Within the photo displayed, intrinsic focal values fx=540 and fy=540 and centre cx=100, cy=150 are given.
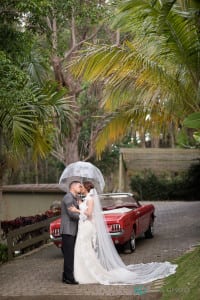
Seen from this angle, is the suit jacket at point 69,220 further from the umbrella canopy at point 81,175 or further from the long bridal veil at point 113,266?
the umbrella canopy at point 81,175

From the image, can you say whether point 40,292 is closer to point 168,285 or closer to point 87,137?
point 168,285

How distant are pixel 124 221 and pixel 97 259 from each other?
2.73 metres

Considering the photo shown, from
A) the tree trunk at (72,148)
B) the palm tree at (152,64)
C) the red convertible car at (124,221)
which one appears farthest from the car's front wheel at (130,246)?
the tree trunk at (72,148)

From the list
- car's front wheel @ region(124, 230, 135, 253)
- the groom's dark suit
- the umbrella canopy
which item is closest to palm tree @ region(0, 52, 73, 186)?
the umbrella canopy

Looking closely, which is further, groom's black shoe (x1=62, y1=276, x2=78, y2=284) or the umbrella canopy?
the umbrella canopy

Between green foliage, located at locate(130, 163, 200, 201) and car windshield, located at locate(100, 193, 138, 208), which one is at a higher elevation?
car windshield, located at locate(100, 193, 138, 208)

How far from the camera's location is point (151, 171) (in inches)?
1192

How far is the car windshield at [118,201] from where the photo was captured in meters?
14.4

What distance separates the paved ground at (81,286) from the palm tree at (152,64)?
3.24 m

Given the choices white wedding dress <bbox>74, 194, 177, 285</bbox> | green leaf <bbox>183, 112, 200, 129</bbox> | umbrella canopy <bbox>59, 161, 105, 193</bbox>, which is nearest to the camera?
green leaf <bbox>183, 112, 200, 129</bbox>

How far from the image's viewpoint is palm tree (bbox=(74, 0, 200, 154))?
1005 centimetres

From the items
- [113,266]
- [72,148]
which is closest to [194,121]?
[113,266]

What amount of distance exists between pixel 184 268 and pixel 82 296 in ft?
7.24

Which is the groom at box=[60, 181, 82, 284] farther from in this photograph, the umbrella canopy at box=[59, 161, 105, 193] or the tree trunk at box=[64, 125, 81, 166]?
the tree trunk at box=[64, 125, 81, 166]
